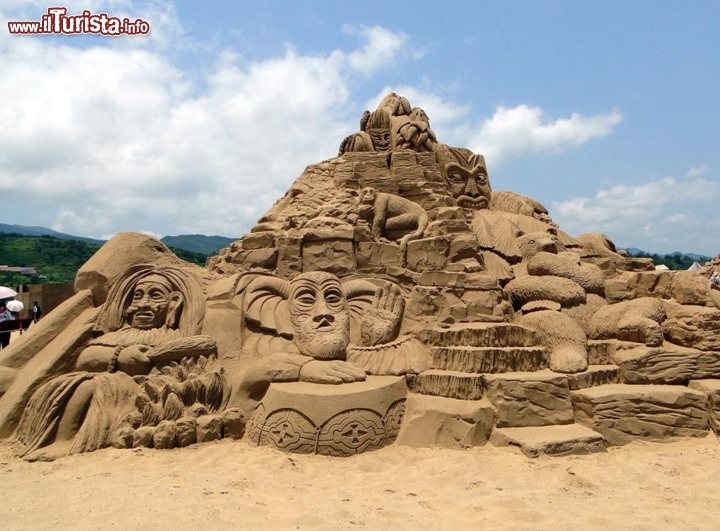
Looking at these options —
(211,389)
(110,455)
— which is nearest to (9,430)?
(110,455)

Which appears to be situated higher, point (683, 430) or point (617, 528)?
point (683, 430)

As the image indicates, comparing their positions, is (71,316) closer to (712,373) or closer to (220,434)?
(220,434)

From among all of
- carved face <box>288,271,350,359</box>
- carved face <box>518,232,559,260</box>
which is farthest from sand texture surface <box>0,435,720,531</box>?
carved face <box>518,232,559,260</box>

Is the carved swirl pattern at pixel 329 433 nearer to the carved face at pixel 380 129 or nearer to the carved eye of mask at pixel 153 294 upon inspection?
the carved eye of mask at pixel 153 294

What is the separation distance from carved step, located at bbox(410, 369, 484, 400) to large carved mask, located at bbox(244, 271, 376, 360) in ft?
2.48

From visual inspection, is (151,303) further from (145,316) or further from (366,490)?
(366,490)

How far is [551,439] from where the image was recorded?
4.10 metres

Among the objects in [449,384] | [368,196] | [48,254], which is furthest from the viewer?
[48,254]

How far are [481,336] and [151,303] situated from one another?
313 cm

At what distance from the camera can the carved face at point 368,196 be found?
6160 millimetres

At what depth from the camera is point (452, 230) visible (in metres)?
5.92

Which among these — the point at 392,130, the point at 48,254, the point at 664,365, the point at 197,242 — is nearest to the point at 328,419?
the point at 664,365

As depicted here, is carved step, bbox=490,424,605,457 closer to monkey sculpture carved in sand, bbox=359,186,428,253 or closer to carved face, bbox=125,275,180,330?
monkey sculpture carved in sand, bbox=359,186,428,253

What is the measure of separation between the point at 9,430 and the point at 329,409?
2.72 meters
